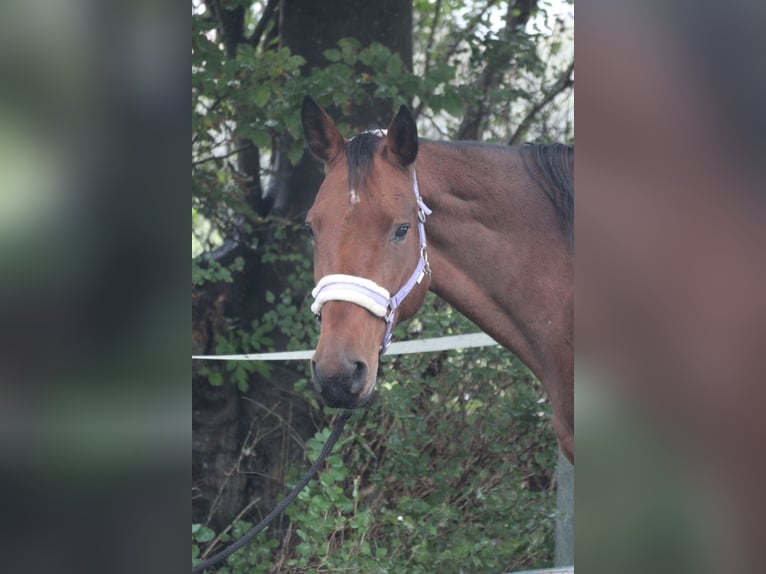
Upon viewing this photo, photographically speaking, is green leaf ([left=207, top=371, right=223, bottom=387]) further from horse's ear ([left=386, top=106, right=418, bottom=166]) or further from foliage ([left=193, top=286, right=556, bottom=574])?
horse's ear ([left=386, top=106, right=418, bottom=166])

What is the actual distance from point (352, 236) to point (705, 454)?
198 cm

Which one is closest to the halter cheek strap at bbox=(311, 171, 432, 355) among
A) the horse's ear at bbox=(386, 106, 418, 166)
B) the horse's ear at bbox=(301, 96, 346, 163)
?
the horse's ear at bbox=(386, 106, 418, 166)

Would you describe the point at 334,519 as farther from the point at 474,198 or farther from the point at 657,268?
the point at 657,268

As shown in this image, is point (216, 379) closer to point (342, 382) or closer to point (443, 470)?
point (443, 470)

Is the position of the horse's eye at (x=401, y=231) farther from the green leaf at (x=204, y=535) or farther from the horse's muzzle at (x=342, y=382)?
the green leaf at (x=204, y=535)

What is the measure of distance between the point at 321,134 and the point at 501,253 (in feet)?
2.43

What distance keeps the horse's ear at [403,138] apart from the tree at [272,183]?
164cm

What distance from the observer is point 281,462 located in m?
4.79

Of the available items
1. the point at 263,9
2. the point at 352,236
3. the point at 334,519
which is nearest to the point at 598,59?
the point at 352,236

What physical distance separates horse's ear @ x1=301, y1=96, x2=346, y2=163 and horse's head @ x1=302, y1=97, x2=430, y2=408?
5cm

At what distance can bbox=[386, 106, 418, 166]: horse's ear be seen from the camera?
8.89 feet

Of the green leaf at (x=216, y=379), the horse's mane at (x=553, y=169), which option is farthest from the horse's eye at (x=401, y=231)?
the green leaf at (x=216, y=379)

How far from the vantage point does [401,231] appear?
107 inches

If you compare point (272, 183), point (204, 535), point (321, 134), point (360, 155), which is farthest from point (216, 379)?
point (360, 155)
